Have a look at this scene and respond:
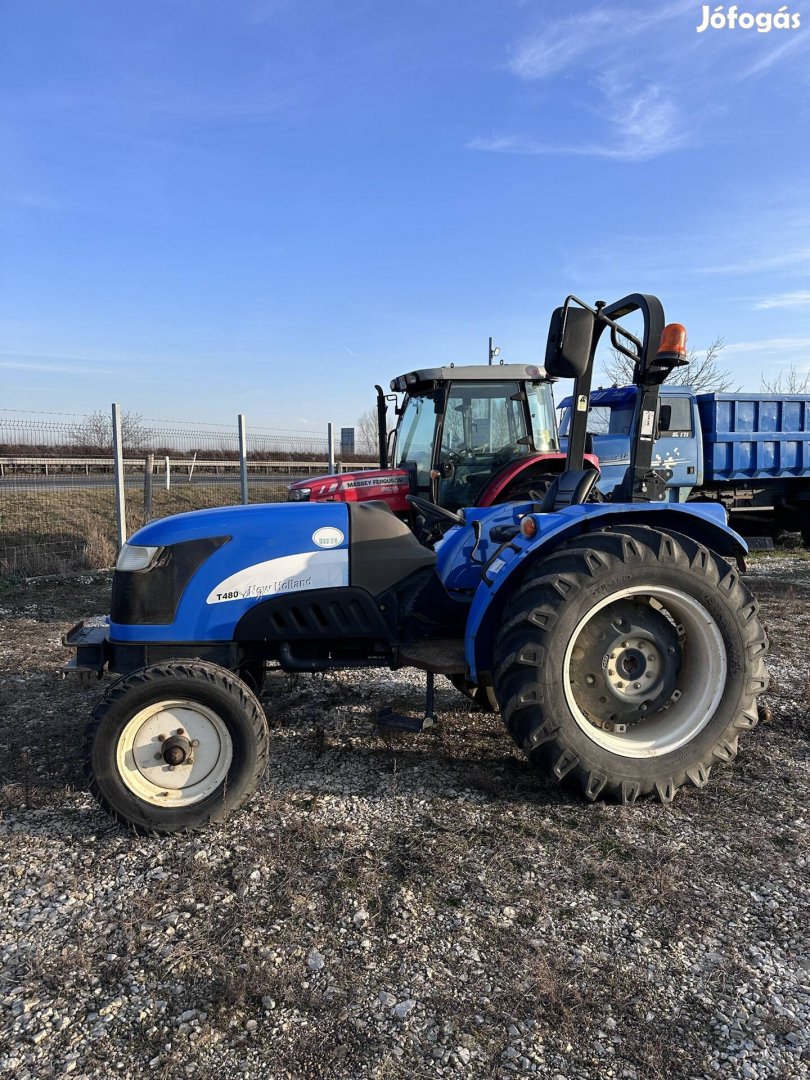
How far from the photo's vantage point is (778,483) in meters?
10.6

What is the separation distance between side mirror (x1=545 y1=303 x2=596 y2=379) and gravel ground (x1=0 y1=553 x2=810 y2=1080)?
69.2 inches

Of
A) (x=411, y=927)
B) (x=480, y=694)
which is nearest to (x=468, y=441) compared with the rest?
(x=480, y=694)

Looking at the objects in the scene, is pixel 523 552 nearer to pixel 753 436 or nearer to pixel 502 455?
pixel 502 455

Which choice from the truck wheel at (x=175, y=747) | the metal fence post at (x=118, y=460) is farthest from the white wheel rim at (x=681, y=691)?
the metal fence post at (x=118, y=460)

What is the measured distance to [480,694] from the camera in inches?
140

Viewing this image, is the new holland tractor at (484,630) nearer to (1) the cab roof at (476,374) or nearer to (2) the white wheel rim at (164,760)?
(2) the white wheel rim at (164,760)

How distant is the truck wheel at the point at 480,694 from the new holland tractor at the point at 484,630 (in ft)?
1.34

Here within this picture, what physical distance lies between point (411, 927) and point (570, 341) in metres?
2.24

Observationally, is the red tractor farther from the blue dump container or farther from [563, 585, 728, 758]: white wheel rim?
the blue dump container

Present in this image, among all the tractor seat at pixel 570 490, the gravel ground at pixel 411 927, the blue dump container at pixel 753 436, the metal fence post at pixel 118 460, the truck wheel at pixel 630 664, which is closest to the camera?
the gravel ground at pixel 411 927

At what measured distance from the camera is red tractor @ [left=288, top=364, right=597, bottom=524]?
6211 millimetres

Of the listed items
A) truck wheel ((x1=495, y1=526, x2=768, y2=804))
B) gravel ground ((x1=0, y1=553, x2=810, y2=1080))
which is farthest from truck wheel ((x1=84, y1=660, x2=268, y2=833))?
truck wheel ((x1=495, y1=526, x2=768, y2=804))

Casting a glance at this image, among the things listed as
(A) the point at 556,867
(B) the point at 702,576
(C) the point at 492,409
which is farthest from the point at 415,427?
(A) the point at 556,867

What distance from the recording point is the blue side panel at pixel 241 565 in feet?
9.57
